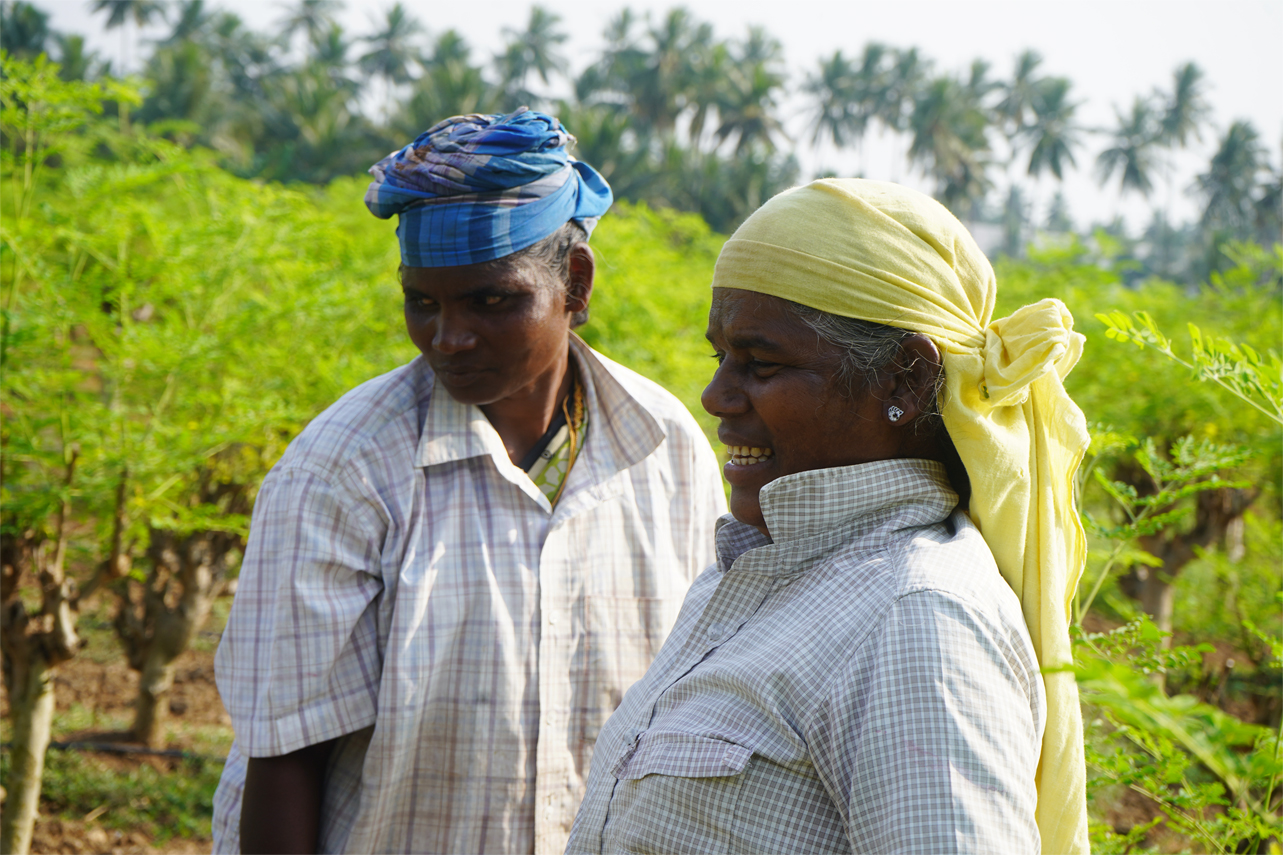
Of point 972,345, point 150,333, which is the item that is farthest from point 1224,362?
point 150,333

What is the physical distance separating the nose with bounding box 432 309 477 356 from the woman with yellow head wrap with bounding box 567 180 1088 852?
23.8 inches

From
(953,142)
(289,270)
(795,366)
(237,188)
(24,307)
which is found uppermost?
(953,142)

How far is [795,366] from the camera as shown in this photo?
131 cm

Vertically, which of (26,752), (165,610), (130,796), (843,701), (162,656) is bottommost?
(130,796)

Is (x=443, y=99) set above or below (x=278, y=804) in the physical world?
above

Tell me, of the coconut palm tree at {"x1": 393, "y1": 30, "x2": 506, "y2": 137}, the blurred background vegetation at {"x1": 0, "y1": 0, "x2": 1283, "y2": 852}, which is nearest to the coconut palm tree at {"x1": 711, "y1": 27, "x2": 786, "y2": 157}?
the coconut palm tree at {"x1": 393, "y1": 30, "x2": 506, "y2": 137}

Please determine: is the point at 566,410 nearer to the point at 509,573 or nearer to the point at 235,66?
the point at 509,573

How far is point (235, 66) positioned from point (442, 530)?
54877 millimetres

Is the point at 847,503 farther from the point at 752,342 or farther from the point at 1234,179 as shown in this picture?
the point at 1234,179

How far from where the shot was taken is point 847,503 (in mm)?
1278

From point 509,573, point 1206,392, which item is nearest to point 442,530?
point 509,573

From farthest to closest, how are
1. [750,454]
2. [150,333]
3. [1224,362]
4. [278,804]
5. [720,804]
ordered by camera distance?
[150,333] < [278,804] < [1224,362] < [750,454] < [720,804]

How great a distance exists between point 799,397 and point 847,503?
158 mm

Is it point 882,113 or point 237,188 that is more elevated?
point 882,113
